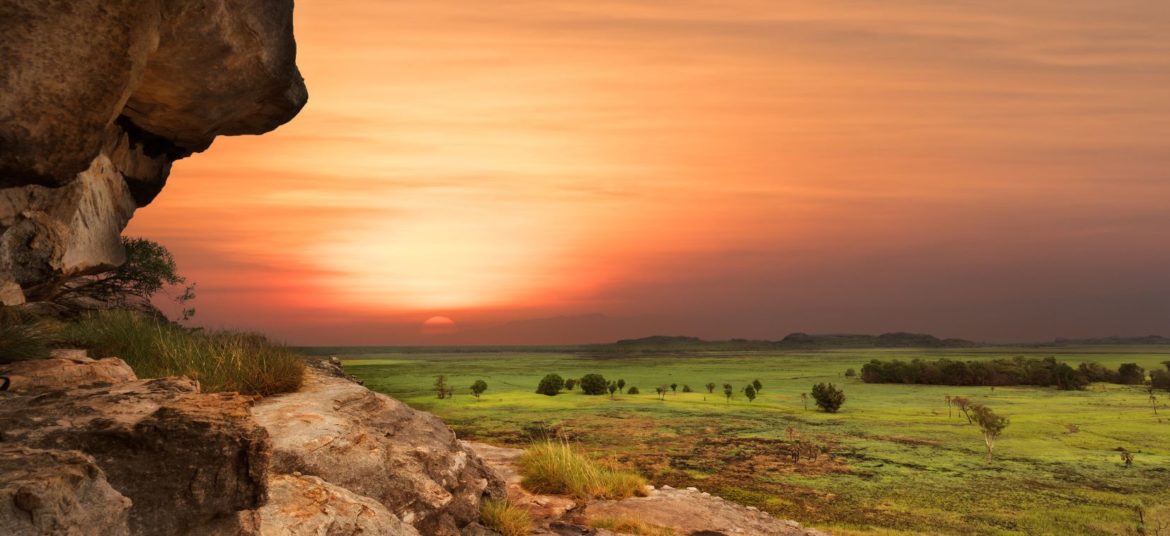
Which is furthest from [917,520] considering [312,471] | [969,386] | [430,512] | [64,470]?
[969,386]

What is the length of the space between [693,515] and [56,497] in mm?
11676

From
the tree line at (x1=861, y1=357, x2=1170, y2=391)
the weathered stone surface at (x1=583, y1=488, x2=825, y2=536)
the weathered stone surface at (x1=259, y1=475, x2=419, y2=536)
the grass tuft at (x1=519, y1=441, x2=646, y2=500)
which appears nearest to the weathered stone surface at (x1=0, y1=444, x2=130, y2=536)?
the weathered stone surface at (x1=259, y1=475, x2=419, y2=536)

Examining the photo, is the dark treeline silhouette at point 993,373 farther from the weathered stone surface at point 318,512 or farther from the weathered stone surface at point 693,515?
the weathered stone surface at point 318,512

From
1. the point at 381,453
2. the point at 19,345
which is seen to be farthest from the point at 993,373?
the point at 19,345

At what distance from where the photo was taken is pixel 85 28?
6004 millimetres

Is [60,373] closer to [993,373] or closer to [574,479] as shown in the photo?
[574,479]

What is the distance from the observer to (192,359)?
1172cm

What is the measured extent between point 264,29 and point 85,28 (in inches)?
150

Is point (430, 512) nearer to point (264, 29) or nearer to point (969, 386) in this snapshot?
point (264, 29)

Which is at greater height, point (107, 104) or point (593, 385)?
point (107, 104)

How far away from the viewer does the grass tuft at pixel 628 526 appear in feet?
40.0

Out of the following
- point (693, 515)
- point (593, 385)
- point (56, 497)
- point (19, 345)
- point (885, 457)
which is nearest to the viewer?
point (56, 497)

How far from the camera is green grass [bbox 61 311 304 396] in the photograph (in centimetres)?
1134

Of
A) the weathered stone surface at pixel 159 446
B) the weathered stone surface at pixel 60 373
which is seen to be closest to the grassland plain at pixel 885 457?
the weathered stone surface at pixel 60 373
